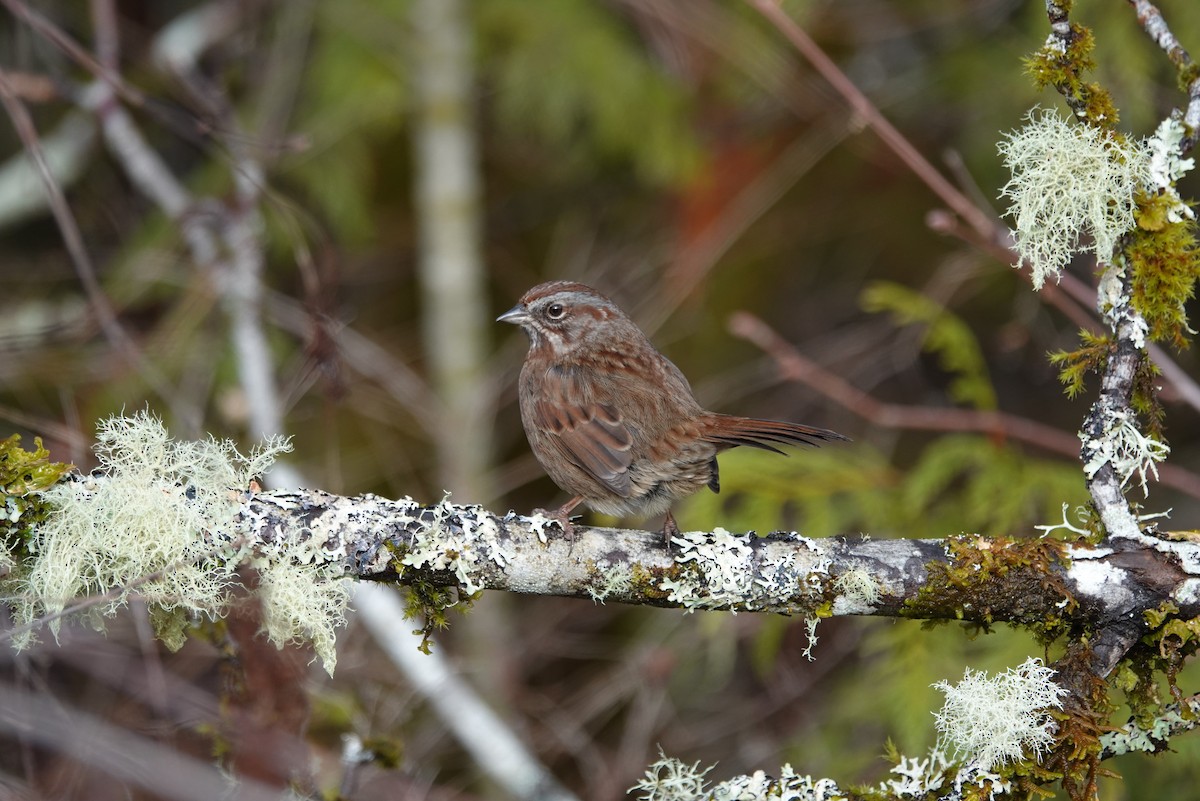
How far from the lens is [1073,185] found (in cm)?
226

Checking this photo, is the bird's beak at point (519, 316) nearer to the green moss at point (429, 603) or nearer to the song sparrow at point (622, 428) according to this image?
the song sparrow at point (622, 428)

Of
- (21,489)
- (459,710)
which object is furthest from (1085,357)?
(459,710)

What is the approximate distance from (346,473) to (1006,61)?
4064 mm

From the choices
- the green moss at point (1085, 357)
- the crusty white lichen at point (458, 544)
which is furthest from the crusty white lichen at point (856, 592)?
the crusty white lichen at point (458, 544)

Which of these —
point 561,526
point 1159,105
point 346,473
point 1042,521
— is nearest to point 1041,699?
point 561,526

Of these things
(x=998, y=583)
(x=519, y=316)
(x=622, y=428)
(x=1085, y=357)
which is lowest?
(x=998, y=583)

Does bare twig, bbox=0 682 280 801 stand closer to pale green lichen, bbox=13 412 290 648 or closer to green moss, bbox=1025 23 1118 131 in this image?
pale green lichen, bbox=13 412 290 648

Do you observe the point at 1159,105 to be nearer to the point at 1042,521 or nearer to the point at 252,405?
the point at 1042,521

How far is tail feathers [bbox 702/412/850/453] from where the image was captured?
10.3 ft

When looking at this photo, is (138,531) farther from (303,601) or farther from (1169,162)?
(1169,162)

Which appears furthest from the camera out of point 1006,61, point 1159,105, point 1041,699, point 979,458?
point 1006,61

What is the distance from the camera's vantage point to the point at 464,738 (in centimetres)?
420

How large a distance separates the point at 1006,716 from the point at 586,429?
184 cm

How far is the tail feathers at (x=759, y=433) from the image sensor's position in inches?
123
